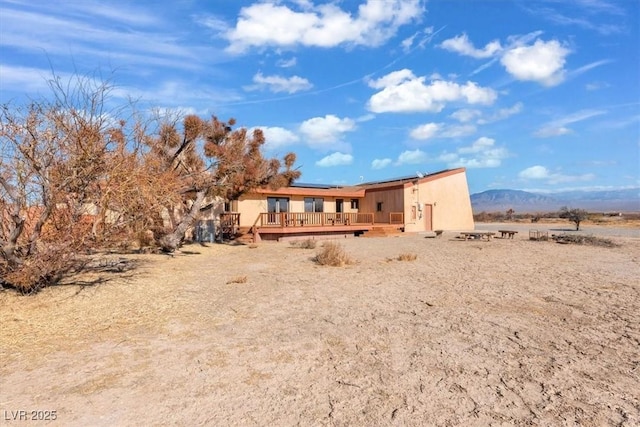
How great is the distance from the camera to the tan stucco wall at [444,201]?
26.7m

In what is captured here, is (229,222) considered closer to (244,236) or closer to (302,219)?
(244,236)

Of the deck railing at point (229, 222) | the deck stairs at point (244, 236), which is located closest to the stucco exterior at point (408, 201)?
the deck railing at point (229, 222)

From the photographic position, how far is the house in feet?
69.5

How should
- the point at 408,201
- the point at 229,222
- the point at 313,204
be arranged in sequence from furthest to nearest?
the point at 408,201 → the point at 313,204 → the point at 229,222

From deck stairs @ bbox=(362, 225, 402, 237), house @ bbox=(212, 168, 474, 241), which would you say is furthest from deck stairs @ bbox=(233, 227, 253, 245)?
deck stairs @ bbox=(362, 225, 402, 237)

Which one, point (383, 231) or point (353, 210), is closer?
point (383, 231)

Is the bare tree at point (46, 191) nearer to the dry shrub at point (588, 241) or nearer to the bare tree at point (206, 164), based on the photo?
the bare tree at point (206, 164)

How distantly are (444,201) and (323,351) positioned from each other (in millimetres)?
25886

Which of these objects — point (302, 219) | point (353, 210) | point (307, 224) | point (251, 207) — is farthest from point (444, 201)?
point (251, 207)

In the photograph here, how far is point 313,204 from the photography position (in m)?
25.0

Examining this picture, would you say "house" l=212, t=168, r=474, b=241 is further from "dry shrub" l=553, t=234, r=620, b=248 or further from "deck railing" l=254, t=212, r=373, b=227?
"dry shrub" l=553, t=234, r=620, b=248

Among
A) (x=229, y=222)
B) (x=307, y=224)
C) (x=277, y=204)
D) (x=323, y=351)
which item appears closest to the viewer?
(x=323, y=351)

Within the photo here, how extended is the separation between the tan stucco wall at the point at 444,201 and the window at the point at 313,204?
567 cm

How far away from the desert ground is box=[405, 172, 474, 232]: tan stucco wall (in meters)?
17.3
